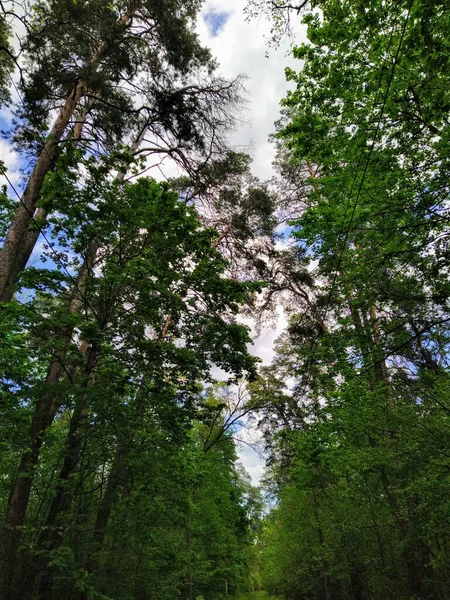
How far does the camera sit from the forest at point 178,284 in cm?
507

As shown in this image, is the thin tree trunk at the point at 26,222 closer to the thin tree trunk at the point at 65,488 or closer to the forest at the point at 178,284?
the forest at the point at 178,284

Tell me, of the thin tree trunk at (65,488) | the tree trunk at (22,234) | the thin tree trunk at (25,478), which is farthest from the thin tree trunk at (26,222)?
the thin tree trunk at (65,488)

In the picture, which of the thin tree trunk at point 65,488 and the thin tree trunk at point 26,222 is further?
the thin tree trunk at point 26,222

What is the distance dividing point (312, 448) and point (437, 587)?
484 cm

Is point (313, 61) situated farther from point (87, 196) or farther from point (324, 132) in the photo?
point (87, 196)

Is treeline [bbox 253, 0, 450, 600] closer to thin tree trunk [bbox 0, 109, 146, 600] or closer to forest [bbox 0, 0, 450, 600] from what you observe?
forest [bbox 0, 0, 450, 600]

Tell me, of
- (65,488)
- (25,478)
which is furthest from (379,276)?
(25,478)

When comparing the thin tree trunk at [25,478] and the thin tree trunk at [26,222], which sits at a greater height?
the thin tree trunk at [26,222]

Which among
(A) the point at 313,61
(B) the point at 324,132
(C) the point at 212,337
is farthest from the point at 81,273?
(A) the point at 313,61

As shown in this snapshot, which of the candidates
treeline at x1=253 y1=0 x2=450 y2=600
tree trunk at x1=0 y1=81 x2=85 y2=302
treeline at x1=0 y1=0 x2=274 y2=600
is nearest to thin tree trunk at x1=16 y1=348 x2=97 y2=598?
treeline at x1=0 y1=0 x2=274 y2=600

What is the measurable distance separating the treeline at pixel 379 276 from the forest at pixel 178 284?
0.06m

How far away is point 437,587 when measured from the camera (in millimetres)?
9273

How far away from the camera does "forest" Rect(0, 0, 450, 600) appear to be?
199 inches

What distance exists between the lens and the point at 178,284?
21.3ft
